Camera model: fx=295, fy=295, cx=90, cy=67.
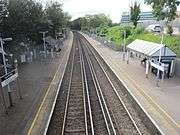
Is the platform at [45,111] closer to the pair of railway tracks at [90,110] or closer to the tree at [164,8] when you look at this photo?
the pair of railway tracks at [90,110]

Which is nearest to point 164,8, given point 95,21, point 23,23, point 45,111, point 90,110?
point 23,23

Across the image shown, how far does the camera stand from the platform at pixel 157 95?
627 inches

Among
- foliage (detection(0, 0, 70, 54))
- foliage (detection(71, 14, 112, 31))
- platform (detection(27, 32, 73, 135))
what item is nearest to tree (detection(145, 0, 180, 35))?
platform (detection(27, 32, 73, 135))

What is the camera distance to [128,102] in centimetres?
2038

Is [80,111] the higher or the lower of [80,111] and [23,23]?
the lower

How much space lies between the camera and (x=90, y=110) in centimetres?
1819

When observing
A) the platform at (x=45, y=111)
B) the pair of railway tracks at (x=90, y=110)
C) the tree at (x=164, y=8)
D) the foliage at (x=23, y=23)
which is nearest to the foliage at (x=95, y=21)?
the foliage at (x=23, y=23)

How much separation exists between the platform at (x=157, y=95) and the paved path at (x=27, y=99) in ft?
22.3

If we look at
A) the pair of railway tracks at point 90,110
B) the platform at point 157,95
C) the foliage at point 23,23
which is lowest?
the pair of railway tracks at point 90,110

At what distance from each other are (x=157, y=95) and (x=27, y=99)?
9.22 meters

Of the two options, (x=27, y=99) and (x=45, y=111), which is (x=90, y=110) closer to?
(x=45, y=111)

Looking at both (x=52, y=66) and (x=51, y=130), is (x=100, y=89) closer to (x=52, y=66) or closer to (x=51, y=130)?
(x=51, y=130)

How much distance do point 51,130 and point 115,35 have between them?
185ft

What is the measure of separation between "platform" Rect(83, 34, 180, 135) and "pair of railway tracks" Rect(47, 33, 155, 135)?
1336mm
